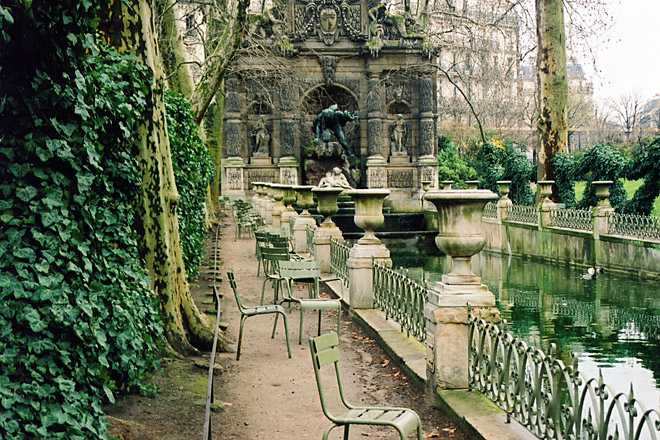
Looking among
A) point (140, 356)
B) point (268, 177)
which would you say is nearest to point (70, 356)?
point (140, 356)

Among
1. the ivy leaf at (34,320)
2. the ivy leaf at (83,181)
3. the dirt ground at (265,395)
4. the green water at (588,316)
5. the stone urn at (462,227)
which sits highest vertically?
the ivy leaf at (83,181)

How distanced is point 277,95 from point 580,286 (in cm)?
2509

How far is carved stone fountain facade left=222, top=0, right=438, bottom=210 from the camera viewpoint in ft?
129

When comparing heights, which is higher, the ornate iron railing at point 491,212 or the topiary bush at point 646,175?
the topiary bush at point 646,175

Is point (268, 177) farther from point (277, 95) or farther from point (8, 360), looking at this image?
point (8, 360)

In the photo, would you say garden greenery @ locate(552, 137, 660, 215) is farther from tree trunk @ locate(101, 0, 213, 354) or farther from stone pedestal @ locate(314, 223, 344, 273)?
tree trunk @ locate(101, 0, 213, 354)

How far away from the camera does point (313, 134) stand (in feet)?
135

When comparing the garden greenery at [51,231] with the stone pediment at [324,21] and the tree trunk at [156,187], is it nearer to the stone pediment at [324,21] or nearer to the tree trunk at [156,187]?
the tree trunk at [156,187]

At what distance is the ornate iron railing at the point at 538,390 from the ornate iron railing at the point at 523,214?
17074 mm

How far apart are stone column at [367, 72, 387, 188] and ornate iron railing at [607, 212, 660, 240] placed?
19.9m

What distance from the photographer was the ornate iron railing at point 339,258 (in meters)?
13.3

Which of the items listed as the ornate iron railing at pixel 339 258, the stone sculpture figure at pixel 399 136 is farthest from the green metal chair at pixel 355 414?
the stone sculpture figure at pixel 399 136

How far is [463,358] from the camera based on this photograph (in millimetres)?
6953

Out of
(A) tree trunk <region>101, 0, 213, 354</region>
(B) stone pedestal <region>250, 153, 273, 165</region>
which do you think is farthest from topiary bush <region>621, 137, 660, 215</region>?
(B) stone pedestal <region>250, 153, 273, 165</region>
